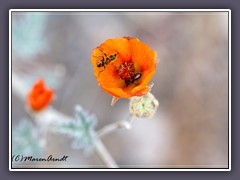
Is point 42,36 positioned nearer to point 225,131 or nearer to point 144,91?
point 225,131

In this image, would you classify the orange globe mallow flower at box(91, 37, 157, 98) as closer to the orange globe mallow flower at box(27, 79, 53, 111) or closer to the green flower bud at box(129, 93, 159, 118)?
the green flower bud at box(129, 93, 159, 118)

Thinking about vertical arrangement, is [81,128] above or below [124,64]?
below

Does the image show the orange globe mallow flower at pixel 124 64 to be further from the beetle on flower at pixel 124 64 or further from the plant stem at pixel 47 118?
the plant stem at pixel 47 118

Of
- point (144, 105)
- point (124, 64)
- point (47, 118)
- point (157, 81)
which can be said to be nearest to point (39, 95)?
point (47, 118)

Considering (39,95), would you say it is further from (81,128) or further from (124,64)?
(124,64)

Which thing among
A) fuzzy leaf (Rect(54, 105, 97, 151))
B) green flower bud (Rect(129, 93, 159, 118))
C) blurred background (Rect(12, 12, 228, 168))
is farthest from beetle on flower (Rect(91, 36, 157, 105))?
blurred background (Rect(12, 12, 228, 168))

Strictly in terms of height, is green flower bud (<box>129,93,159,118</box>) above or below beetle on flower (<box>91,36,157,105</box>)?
below
